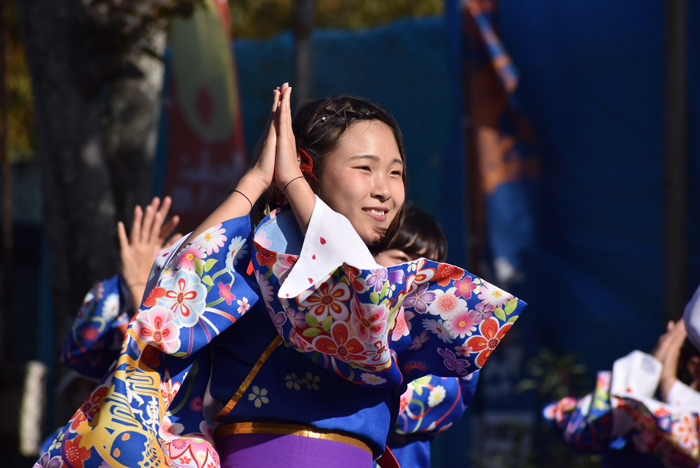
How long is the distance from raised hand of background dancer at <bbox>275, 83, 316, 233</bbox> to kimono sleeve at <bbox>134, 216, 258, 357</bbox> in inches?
4.8

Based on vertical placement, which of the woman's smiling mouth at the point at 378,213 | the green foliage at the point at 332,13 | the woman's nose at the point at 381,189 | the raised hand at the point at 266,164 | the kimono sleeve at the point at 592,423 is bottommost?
the kimono sleeve at the point at 592,423

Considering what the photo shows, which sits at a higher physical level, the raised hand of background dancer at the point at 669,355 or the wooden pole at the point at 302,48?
the wooden pole at the point at 302,48

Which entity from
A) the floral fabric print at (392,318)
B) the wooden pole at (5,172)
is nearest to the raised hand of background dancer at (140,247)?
the floral fabric print at (392,318)

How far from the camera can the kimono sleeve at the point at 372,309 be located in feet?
4.32

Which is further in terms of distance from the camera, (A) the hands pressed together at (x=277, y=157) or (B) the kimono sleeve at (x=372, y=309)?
(A) the hands pressed together at (x=277, y=157)

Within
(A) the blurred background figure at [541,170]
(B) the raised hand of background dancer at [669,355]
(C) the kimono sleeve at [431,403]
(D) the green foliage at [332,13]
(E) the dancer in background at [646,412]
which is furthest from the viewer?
(D) the green foliage at [332,13]

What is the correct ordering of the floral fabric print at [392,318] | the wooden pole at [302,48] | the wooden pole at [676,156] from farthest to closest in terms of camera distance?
1. the wooden pole at [302,48]
2. the wooden pole at [676,156]
3. the floral fabric print at [392,318]

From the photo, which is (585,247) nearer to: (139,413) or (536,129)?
(536,129)

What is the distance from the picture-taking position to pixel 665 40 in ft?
12.4

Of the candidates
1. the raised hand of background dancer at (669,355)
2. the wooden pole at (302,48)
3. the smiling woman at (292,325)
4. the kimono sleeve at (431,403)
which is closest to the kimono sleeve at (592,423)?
the raised hand of background dancer at (669,355)

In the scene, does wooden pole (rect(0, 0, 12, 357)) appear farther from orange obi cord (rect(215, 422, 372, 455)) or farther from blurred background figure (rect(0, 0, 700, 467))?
orange obi cord (rect(215, 422, 372, 455))

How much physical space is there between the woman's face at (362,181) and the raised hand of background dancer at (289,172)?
0.23 feet

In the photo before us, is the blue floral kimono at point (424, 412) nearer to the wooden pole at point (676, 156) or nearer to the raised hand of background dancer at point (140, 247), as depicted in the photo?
the raised hand of background dancer at point (140, 247)

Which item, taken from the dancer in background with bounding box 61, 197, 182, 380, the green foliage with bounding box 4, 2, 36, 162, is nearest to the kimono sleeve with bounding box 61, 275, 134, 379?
the dancer in background with bounding box 61, 197, 182, 380
